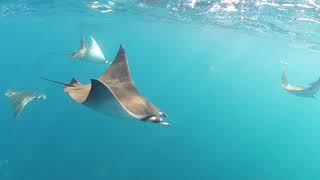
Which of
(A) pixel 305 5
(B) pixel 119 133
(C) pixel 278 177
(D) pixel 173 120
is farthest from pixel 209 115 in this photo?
(A) pixel 305 5

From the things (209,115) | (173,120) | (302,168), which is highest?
(173,120)

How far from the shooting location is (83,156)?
2670 cm

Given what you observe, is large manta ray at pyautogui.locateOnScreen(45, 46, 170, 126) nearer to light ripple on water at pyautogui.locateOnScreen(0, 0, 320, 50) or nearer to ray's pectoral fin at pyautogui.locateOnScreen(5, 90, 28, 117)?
ray's pectoral fin at pyautogui.locateOnScreen(5, 90, 28, 117)

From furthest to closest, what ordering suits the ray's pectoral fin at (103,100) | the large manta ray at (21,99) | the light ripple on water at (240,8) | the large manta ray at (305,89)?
the light ripple on water at (240,8), the large manta ray at (305,89), the large manta ray at (21,99), the ray's pectoral fin at (103,100)

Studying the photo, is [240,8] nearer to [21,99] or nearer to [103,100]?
[21,99]

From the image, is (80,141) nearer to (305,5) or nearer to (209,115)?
(305,5)

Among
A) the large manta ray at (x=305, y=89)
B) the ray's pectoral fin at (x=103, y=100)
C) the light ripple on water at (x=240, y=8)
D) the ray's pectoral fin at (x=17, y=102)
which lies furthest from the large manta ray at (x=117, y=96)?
the light ripple on water at (x=240, y=8)

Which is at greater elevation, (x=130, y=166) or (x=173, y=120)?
(x=130, y=166)

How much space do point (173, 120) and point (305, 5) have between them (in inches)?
937

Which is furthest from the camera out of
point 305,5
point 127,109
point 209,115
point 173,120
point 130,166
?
point 209,115

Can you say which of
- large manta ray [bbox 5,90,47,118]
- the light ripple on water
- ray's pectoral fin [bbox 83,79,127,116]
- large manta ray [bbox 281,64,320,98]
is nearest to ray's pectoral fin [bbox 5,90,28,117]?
large manta ray [bbox 5,90,47,118]

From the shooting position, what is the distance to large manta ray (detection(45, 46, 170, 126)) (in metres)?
5.28

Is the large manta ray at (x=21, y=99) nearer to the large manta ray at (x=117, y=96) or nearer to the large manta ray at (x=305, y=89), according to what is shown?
the large manta ray at (x=117, y=96)

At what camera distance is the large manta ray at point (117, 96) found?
5281 mm
